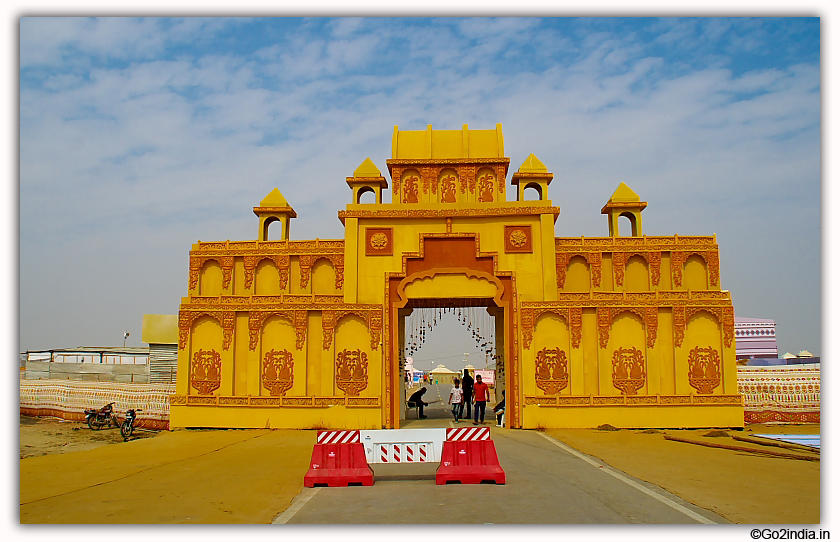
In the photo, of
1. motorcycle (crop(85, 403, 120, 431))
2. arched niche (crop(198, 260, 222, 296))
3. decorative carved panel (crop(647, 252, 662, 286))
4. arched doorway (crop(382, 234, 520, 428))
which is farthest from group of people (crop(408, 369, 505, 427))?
motorcycle (crop(85, 403, 120, 431))

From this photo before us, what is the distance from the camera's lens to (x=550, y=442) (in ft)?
51.0

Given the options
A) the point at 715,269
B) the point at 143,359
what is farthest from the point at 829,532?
the point at 143,359

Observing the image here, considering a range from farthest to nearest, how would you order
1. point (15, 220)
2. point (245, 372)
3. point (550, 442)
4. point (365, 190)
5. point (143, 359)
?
point (143, 359)
point (365, 190)
point (245, 372)
point (550, 442)
point (15, 220)

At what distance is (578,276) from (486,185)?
410 centimetres

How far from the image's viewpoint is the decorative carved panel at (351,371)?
1816 centimetres

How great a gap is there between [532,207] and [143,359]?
38.2 metres

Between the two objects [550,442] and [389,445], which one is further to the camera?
[550,442]

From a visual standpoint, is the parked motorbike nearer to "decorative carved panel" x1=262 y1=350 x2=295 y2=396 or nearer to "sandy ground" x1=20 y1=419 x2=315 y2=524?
"sandy ground" x1=20 y1=419 x2=315 y2=524

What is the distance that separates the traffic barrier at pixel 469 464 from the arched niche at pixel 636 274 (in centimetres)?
1035

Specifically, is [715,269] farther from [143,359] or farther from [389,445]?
[143,359]

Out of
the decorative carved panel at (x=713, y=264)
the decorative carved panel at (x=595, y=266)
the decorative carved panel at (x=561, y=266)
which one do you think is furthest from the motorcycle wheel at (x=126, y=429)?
the decorative carved panel at (x=713, y=264)

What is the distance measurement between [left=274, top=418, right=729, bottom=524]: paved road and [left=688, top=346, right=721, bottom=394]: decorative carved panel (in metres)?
7.61

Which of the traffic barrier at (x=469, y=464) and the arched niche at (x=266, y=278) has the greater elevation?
the arched niche at (x=266, y=278)

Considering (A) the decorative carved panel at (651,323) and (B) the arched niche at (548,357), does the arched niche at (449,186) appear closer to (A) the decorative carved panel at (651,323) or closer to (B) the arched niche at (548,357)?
(B) the arched niche at (548,357)
